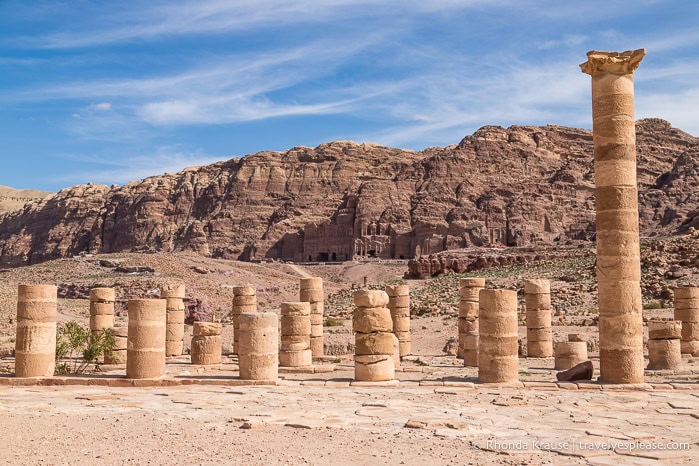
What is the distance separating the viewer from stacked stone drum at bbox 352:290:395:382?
14.3m

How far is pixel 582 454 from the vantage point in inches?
317

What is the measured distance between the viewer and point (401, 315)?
20938 mm

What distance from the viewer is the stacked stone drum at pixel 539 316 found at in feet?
66.7

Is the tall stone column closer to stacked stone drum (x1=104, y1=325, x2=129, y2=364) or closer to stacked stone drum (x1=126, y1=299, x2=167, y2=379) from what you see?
stacked stone drum (x1=126, y1=299, x2=167, y2=379)

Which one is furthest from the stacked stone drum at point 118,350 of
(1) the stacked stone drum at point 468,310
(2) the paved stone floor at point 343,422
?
(1) the stacked stone drum at point 468,310

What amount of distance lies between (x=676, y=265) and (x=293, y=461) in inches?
1316

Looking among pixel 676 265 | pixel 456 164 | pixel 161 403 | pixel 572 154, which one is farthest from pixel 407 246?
pixel 161 403

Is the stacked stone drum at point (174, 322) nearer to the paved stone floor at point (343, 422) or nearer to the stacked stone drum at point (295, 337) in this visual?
the stacked stone drum at point (295, 337)

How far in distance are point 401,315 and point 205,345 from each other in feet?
18.9

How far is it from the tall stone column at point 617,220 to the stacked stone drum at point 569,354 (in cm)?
350

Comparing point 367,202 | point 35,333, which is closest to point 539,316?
point 35,333

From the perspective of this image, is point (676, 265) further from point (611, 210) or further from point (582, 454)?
point (582, 454)

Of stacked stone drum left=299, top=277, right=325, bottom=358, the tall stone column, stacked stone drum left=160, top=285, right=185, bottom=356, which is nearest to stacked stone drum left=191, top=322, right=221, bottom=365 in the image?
stacked stone drum left=160, top=285, right=185, bottom=356

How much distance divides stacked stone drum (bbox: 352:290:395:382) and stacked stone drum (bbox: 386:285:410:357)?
625 cm
